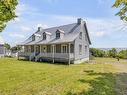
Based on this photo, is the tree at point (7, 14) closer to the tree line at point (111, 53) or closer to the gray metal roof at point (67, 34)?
the gray metal roof at point (67, 34)

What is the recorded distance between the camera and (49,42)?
42000 millimetres

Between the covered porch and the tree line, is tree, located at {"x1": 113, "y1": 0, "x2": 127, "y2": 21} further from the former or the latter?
the tree line

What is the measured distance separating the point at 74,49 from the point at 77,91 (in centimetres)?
2347

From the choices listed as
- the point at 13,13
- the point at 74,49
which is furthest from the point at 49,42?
the point at 13,13

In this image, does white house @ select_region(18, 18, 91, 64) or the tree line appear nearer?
white house @ select_region(18, 18, 91, 64)

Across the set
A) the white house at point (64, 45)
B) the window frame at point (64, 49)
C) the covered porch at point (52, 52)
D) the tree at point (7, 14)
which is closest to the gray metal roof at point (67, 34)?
the white house at point (64, 45)

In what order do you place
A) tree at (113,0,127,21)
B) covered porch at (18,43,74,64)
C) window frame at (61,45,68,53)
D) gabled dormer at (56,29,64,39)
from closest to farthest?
tree at (113,0,127,21) < covered porch at (18,43,74,64) < window frame at (61,45,68,53) < gabled dormer at (56,29,64,39)

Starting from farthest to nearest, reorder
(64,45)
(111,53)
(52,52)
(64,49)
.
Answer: (111,53) < (52,52) < (64,49) < (64,45)

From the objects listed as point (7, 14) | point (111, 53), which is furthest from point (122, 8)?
point (111, 53)

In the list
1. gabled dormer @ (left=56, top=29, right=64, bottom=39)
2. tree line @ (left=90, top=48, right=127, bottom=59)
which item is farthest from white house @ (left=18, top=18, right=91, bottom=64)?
tree line @ (left=90, top=48, right=127, bottom=59)

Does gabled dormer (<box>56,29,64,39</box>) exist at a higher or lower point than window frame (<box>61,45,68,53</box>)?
higher

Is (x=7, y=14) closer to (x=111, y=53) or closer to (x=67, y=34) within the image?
(x=67, y=34)

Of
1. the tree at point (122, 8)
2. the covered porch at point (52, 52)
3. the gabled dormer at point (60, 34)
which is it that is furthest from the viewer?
the gabled dormer at point (60, 34)

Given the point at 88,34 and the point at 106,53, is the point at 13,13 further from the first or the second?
the point at 106,53
